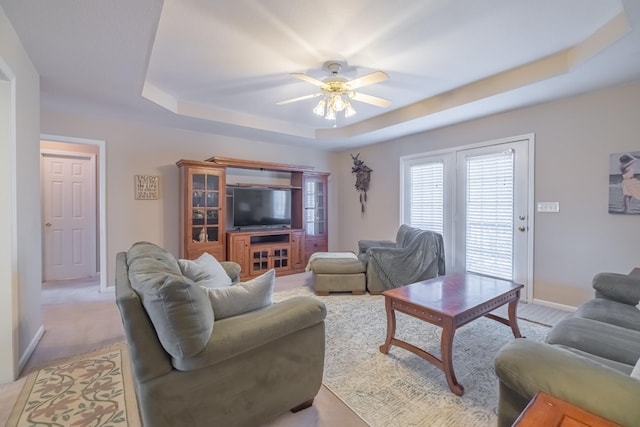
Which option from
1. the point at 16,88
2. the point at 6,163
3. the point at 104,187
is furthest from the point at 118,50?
the point at 104,187

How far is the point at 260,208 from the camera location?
4.98m

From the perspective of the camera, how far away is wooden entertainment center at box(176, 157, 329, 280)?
13.7 feet

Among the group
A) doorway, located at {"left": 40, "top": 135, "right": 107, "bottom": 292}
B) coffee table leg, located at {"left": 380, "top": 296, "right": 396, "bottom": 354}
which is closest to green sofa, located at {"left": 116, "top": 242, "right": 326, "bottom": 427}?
coffee table leg, located at {"left": 380, "top": 296, "right": 396, "bottom": 354}

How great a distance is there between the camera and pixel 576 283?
3289 millimetres

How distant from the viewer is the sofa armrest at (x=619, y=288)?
6.71 ft

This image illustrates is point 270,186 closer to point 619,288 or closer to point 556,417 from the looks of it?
point 619,288

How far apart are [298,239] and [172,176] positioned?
2254 millimetres

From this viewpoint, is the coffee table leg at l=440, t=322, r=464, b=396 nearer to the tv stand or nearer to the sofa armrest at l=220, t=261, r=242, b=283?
the sofa armrest at l=220, t=261, r=242, b=283

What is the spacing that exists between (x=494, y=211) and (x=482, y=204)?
191mm

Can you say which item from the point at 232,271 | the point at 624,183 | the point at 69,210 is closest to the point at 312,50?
the point at 232,271

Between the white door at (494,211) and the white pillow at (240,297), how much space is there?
11.4 feet

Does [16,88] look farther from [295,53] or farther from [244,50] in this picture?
[295,53]

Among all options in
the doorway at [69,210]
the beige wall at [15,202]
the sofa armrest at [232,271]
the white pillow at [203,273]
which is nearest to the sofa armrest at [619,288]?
the white pillow at [203,273]

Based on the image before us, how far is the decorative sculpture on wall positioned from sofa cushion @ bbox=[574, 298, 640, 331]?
399cm
